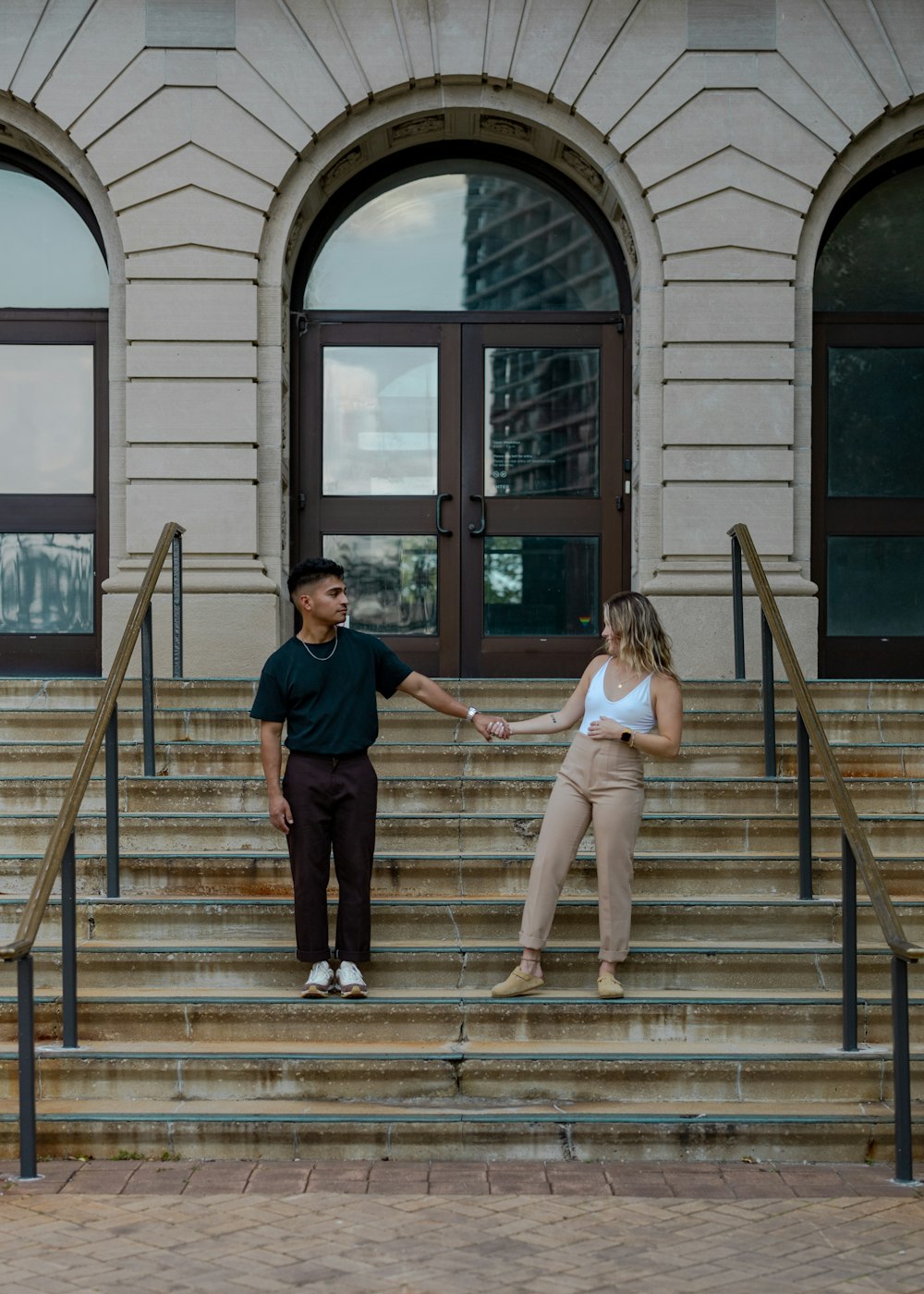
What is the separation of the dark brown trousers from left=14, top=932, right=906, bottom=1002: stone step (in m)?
0.24

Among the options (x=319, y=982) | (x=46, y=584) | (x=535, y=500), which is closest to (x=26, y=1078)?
(x=319, y=982)

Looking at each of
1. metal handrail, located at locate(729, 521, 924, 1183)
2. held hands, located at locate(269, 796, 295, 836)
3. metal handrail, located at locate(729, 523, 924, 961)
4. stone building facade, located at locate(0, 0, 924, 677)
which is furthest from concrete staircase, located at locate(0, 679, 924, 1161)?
stone building facade, located at locate(0, 0, 924, 677)

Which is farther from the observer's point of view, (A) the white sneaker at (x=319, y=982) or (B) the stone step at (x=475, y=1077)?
(A) the white sneaker at (x=319, y=982)

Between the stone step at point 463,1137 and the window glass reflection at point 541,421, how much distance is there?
6.35 m

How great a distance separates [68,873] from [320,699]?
122 centimetres

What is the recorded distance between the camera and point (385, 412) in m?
11.4

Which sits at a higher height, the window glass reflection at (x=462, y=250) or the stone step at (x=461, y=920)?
the window glass reflection at (x=462, y=250)

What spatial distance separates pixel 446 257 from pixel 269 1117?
741 centimetres

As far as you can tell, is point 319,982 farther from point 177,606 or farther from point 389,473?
point 389,473

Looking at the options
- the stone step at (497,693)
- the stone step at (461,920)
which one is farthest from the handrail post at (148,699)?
the stone step at (461,920)

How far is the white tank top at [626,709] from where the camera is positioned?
657 cm

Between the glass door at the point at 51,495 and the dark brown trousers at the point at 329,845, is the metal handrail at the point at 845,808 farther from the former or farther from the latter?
the glass door at the point at 51,495

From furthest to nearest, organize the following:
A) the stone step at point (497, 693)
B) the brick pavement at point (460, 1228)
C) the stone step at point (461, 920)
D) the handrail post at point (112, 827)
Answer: the stone step at point (497, 693) → the handrail post at point (112, 827) → the stone step at point (461, 920) → the brick pavement at point (460, 1228)

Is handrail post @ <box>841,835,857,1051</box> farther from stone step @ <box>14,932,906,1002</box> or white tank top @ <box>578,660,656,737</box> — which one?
white tank top @ <box>578,660,656,737</box>
